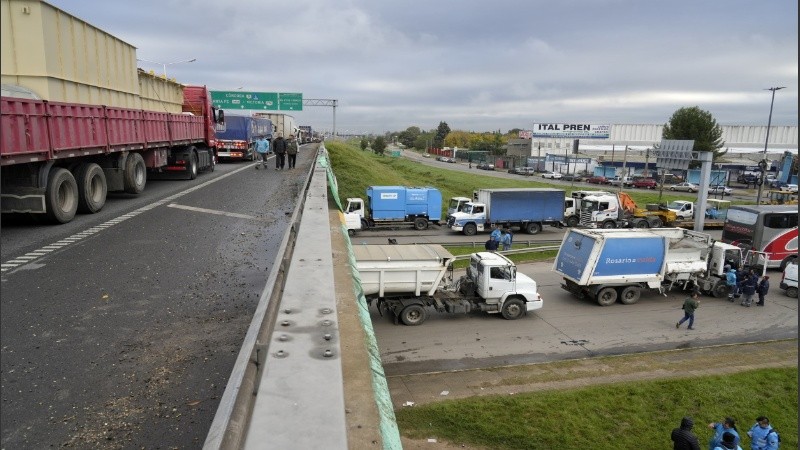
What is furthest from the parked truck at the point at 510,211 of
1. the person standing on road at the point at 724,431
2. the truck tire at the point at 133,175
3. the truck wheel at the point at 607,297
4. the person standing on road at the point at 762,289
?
the person standing on road at the point at 724,431

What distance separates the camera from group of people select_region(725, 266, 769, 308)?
17328 millimetres

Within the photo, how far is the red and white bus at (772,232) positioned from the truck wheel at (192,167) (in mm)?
23839

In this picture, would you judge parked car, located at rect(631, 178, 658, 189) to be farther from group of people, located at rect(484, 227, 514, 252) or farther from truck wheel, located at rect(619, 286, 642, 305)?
truck wheel, located at rect(619, 286, 642, 305)

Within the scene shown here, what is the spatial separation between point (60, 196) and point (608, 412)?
39.0 ft

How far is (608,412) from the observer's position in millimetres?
10570

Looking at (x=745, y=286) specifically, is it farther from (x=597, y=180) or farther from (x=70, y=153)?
(x=597, y=180)

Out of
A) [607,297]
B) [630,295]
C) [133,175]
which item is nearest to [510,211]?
[630,295]

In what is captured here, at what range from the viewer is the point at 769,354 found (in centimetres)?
1370

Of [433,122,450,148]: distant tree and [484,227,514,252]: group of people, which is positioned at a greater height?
[433,122,450,148]: distant tree

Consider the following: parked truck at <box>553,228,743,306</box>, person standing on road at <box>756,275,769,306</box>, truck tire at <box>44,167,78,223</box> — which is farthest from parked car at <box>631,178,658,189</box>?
truck tire at <box>44,167,78,223</box>

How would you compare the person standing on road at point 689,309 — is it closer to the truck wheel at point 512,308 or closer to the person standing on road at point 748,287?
the person standing on road at point 748,287

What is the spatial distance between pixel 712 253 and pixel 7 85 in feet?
74.2

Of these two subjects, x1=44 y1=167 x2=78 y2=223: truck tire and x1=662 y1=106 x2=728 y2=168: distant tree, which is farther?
x1=662 y1=106 x2=728 y2=168: distant tree

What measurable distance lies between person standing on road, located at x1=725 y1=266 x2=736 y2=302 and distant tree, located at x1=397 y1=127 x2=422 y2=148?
474ft
